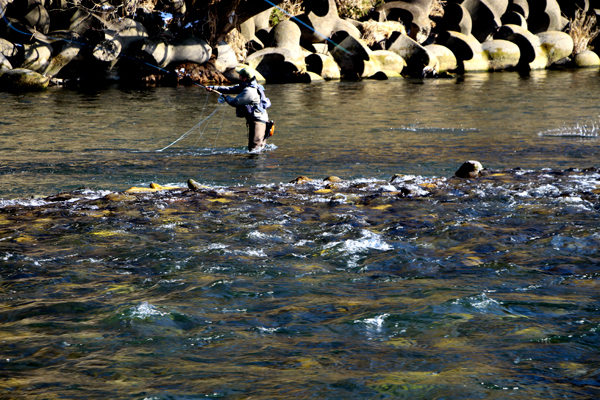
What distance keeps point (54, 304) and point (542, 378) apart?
278 centimetres

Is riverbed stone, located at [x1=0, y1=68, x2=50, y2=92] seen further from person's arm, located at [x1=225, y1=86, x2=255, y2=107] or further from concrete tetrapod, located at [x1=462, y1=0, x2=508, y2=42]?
concrete tetrapod, located at [x1=462, y1=0, x2=508, y2=42]

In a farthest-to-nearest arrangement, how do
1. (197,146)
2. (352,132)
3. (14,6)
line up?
(14,6)
(352,132)
(197,146)

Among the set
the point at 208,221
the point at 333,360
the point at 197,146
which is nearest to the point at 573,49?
the point at 197,146

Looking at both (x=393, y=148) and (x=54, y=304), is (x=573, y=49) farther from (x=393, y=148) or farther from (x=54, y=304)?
(x=54, y=304)

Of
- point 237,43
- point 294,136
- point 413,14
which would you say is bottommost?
point 294,136

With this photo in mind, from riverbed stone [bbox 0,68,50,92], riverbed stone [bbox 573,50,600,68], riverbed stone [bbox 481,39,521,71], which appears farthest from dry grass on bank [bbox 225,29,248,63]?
riverbed stone [bbox 573,50,600,68]

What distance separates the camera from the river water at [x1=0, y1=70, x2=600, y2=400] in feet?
9.36

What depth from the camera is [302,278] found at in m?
4.28

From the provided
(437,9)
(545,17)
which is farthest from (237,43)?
(545,17)

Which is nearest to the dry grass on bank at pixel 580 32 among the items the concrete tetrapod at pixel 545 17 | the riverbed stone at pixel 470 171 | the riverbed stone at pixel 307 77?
the concrete tetrapod at pixel 545 17

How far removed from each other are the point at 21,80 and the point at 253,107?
14382 millimetres

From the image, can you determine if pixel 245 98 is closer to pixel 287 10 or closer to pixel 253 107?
pixel 253 107

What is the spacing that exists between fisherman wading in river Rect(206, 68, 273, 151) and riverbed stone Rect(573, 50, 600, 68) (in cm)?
2659

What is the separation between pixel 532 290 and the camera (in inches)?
156
